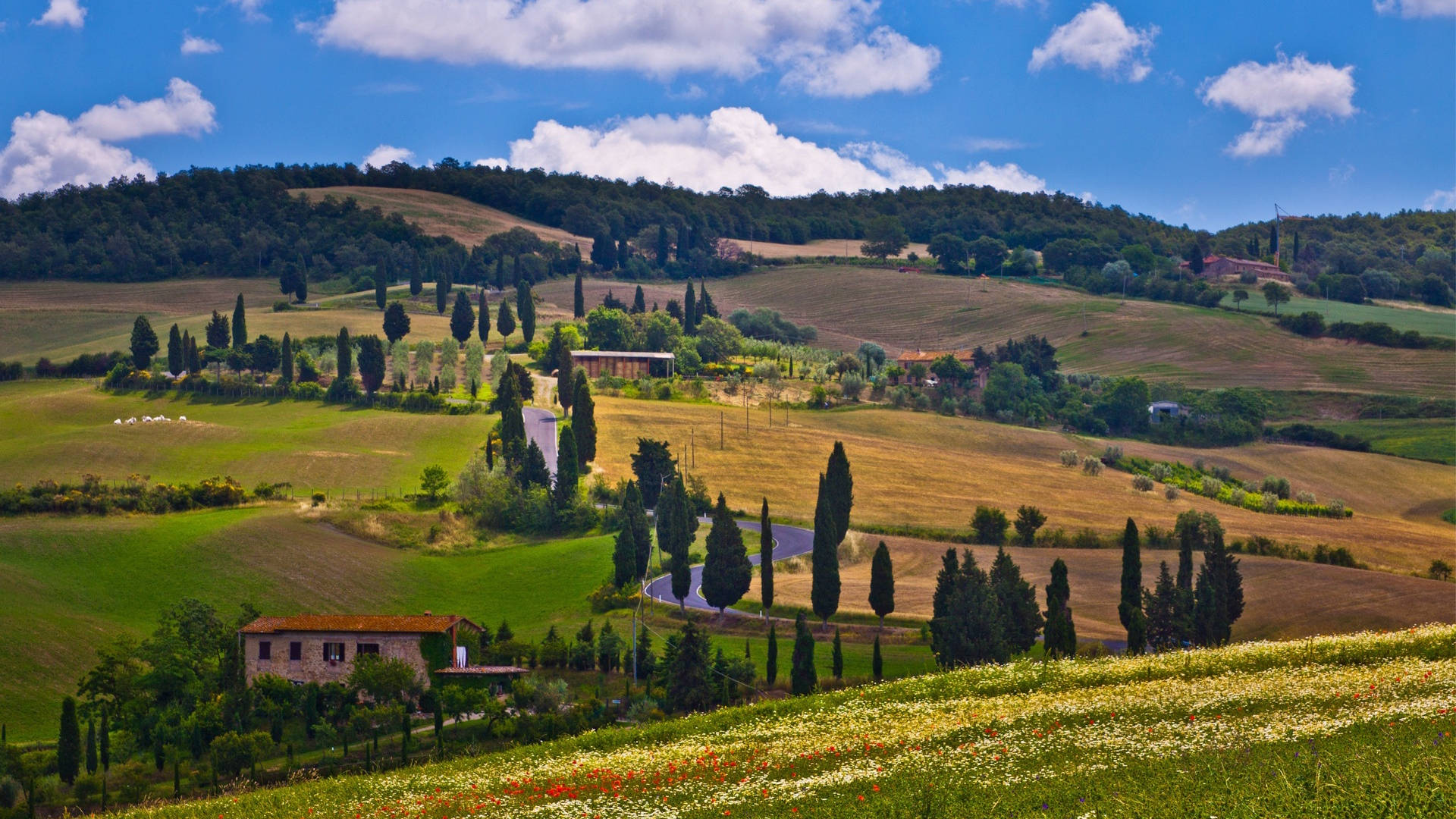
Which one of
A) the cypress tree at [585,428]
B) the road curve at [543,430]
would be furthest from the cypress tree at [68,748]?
the cypress tree at [585,428]

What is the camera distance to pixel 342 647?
61031 mm

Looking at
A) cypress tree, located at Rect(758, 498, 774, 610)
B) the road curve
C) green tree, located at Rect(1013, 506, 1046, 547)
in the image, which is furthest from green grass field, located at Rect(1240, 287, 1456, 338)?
cypress tree, located at Rect(758, 498, 774, 610)

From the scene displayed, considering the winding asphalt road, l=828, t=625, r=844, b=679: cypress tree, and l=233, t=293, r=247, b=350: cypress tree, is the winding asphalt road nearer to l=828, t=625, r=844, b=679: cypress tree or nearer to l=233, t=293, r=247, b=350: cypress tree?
l=828, t=625, r=844, b=679: cypress tree

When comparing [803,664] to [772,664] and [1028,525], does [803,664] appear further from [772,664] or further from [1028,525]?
[1028,525]

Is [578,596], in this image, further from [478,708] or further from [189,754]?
[189,754]

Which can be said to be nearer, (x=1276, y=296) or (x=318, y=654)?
(x=318, y=654)

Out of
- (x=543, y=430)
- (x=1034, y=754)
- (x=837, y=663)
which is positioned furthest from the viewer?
(x=543, y=430)

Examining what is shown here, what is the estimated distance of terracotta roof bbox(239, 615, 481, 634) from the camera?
199 feet

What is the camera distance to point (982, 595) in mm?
60719

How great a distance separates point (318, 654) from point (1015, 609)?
3344 centimetres

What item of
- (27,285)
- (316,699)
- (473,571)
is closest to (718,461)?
(473,571)

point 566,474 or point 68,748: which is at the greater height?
point 566,474

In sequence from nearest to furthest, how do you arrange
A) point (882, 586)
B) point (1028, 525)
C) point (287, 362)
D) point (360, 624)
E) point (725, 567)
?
point (360, 624) → point (882, 586) → point (725, 567) → point (1028, 525) → point (287, 362)

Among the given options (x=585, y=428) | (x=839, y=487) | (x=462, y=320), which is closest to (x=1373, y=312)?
(x=462, y=320)
